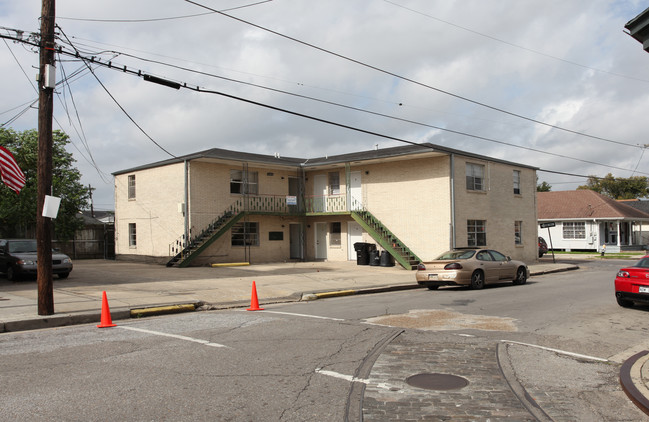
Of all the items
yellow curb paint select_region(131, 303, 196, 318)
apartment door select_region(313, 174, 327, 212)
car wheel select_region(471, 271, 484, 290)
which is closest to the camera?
yellow curb paint select_region(131, 303, 196, 318)

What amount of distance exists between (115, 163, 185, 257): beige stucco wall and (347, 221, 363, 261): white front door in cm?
941

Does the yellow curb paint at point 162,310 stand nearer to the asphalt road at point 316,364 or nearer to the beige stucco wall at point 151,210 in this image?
the asphalt road at point 316,364

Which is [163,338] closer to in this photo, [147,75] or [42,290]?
[42,290]

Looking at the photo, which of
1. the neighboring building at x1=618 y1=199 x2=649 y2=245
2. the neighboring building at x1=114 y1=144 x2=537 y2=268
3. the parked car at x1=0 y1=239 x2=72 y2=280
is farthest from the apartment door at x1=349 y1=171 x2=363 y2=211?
the neighboring building at x1=618 y1=199 x2=649 y2=245

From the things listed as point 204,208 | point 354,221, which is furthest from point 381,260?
point 204,208

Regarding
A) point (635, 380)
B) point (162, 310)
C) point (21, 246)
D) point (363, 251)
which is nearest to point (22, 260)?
point (21, 246)

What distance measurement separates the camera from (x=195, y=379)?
20.4 ft

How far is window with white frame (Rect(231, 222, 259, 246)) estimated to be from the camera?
28391 mm

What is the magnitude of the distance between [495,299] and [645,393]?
8616mm

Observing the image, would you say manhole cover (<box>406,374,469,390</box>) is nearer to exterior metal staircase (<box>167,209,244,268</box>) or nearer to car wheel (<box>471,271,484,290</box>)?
car wheel (<box>471,271,484,290</box>)

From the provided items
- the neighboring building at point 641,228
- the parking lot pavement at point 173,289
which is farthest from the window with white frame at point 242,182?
the neighboring building at point 641,228

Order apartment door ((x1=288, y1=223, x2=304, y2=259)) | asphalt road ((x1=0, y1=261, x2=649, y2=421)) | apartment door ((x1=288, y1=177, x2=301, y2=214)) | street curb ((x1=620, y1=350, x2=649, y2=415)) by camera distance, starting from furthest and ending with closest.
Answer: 1. apartment door ((x1=288, y1=177, x2=301, y2=214))
2. apartment door ((x1=288, y1=223, x2=304, y2=259))
3. street curb ((x1=620, y1=350, x2=649, y2=415))
4. asphalt road ((x1=0, y1=261, x2=649, y2=421))

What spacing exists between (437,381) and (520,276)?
45.5ft

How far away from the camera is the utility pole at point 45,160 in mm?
10961
